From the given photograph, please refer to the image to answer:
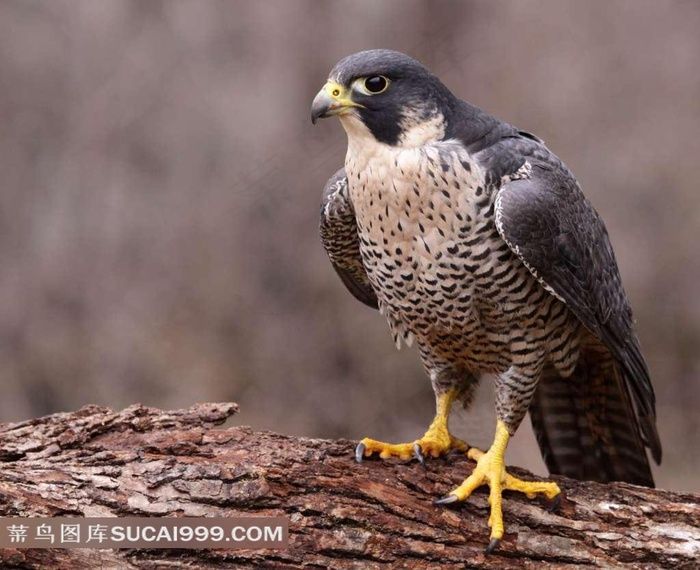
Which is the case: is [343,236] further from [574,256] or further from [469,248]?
[574,256]

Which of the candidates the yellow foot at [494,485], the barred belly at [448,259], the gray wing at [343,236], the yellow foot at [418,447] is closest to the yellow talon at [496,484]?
the yellow foot at [494,485]

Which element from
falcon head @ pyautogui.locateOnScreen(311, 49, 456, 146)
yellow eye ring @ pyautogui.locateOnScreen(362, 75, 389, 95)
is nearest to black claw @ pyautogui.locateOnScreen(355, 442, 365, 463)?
falcon head @ pyautogui.locateOnScreen(311, 49, 456, 146)

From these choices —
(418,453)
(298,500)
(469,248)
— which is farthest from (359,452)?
(469,248)

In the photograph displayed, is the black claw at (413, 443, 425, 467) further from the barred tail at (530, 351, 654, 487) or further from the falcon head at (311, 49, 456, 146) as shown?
the falcon head at (311, 49, 456, 146)

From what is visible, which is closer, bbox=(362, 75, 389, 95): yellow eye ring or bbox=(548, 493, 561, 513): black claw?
bbox=(362, 75, 389, 95): yellow eye ring

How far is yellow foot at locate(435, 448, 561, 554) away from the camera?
11.8ft

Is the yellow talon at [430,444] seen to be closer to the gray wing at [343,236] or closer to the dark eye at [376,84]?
the gray wing at [343,236]

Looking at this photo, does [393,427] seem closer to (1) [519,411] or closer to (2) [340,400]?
(2) [340,400]

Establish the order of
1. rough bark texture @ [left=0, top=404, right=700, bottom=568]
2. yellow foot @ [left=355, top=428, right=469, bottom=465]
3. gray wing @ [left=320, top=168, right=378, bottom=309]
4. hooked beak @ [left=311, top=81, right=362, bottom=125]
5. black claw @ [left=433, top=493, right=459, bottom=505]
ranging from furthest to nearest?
gray wing @ [left=320, top=168, right=378, bottom=309]
yellow foot @ [left=355, top=428, right=469, bottom=465]
black claw @ [left=433, top=493, right=459, bottom=505]
hooked beak @ [left=311, top=81, right=362, bottom=125]
rough bark texture @ [left=0, top=404, right=700, bottom=568]

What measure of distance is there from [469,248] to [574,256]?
42 centimetres

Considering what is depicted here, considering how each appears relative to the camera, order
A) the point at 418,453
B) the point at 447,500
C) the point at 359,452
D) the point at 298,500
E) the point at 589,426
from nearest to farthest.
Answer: the point at 298,500 < the point at 447,500 < the point at 359,452 < the point at 418,453 < the point at 589,426

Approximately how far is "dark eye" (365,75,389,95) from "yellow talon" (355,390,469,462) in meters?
1.25

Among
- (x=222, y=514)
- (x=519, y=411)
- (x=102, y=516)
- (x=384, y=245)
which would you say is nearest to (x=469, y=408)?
(x=519, y=411)

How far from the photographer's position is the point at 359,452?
3.71 meters
